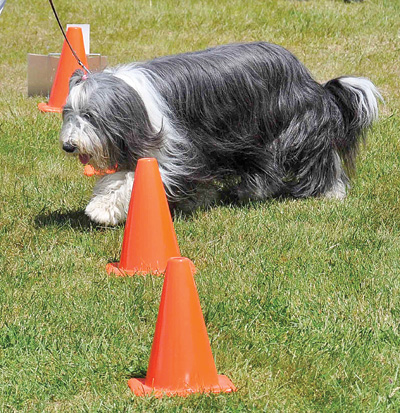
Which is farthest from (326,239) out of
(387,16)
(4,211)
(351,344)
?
(387,16)

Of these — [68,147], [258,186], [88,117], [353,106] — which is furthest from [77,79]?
[353,106]

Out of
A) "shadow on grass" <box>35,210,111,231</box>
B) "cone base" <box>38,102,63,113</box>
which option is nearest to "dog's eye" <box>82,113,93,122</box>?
"shadow on grass" <box>35,210,111,231</box>

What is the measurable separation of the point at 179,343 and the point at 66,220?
218 centimetres

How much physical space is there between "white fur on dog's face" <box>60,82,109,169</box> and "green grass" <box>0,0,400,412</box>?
22.0 inches

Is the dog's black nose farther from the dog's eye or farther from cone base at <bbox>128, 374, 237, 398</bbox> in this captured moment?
cone base at <bbox>128, 374, 237, 398</bbox>

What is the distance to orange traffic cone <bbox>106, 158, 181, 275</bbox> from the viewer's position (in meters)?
Answer: 4.01

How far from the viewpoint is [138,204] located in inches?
158

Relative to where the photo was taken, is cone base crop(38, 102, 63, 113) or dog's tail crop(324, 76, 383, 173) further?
cone base crop(38, 102, 63, 113)

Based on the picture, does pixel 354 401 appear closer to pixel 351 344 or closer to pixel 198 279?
pixel 351 344

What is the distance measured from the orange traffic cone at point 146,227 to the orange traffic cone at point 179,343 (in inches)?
45.8

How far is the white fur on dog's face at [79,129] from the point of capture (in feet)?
14.3

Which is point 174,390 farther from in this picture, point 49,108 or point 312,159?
point 49,108

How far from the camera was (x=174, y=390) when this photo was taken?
2.87 metres

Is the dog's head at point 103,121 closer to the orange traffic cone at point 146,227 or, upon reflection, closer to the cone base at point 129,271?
the orange traffic cone at point 146,227
